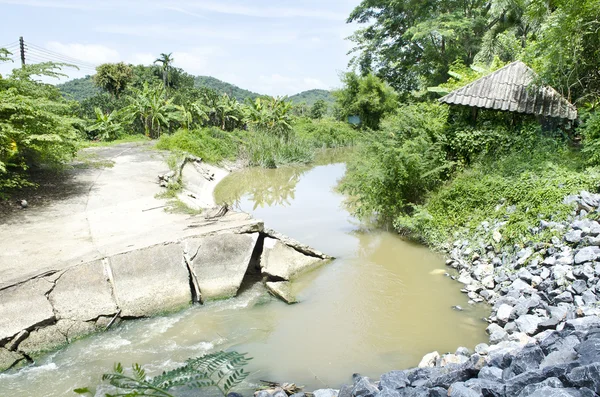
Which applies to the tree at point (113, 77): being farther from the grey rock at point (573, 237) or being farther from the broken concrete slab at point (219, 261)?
the grey rock at point (573, 237)

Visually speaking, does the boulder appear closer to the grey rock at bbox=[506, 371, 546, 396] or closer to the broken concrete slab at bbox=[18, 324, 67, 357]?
the grey rock at bbox=[506, 371, 546, 396]

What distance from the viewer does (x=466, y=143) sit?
36.1 feet

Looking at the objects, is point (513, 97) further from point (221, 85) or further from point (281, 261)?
point (221, 85)

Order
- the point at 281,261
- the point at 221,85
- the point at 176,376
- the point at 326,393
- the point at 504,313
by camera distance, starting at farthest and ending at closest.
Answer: the point at 221,85
the point at 281,261
the point at 504,313
the point at 326,393
the point at 176,376

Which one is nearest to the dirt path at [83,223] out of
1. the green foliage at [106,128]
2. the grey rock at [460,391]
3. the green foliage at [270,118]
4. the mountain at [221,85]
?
the grey rock at [460,391]

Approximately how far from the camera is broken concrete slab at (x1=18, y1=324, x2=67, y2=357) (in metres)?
5.70

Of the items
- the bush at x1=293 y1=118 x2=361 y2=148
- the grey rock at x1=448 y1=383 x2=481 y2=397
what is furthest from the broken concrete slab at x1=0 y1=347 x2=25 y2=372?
the bush at x1=293 y1=118 x2=361 y2=148

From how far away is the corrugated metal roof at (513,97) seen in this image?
10.9 meters

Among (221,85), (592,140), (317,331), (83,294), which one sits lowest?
(317,331)

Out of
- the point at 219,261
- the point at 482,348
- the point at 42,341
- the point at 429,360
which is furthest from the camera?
the point at 219,261

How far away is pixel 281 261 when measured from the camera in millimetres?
8422

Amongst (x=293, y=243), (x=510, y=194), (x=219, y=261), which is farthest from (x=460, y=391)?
(x=510, y=194)

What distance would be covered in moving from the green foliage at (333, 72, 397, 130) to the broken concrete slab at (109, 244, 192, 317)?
2826 cm

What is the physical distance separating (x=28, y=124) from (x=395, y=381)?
9.68 metres
